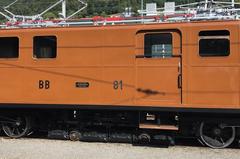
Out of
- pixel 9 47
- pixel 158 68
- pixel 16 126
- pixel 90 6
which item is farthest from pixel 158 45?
pixel 90 6

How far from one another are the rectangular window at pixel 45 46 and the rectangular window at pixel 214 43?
3.77 m

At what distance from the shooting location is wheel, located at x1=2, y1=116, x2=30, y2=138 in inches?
510

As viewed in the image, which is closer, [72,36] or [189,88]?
[189,88]

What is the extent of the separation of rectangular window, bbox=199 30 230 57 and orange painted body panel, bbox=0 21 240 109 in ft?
0.34

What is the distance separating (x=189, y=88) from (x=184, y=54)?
0.80 m

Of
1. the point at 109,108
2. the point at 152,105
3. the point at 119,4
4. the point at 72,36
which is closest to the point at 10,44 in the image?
the point at 72,36

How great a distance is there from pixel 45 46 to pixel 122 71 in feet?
7.39

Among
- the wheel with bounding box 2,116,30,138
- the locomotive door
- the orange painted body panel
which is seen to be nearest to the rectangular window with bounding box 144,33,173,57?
the locomotive door

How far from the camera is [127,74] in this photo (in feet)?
38.3

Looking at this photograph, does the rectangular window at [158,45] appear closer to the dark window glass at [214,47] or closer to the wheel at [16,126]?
the dark window glass at [214,47]

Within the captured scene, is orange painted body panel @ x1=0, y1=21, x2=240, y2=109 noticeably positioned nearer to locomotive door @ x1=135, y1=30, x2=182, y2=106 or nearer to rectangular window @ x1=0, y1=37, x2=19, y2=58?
locomotive door @ x1=135, y1=30, x2=182, y2=106

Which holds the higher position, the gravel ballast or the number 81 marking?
the number 81 marking

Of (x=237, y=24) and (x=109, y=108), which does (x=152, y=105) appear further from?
(x=237, y=24)

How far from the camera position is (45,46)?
1253 centimetres
